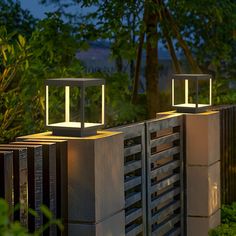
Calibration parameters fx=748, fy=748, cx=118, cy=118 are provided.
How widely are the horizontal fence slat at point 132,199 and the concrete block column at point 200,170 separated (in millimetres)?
1136

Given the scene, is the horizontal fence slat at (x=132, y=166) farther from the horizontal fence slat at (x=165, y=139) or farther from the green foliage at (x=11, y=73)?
the green foliage at (x=11, y=73)

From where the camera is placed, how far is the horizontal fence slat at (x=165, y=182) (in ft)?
20.8

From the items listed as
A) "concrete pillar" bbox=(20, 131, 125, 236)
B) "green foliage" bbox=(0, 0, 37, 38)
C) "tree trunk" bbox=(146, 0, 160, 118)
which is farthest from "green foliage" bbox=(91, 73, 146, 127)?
"concrete pillar" bbox=(20, 131, 125, 236)

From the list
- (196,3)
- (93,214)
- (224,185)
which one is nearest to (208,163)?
(224,185)

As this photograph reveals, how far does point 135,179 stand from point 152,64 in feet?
23.6

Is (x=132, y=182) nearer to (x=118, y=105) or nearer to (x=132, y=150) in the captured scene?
(x=132, y=150)

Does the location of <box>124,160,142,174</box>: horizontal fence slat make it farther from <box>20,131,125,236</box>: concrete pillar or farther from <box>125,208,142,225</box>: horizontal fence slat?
<box>20,131,125,236</box>: concrete pillar

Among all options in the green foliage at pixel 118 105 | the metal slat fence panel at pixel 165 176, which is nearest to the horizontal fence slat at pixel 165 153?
the metal slat fence panel at pixel 165 176

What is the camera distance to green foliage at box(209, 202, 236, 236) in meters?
6.91

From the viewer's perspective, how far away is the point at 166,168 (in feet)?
21.5

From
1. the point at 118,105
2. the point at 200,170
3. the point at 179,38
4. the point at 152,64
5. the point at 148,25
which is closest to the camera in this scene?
the point at 200,170

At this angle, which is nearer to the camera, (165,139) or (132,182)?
(132,182)

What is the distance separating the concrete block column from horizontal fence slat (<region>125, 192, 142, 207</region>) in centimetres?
114

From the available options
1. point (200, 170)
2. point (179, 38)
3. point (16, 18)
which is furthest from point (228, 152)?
point (16, 18)
